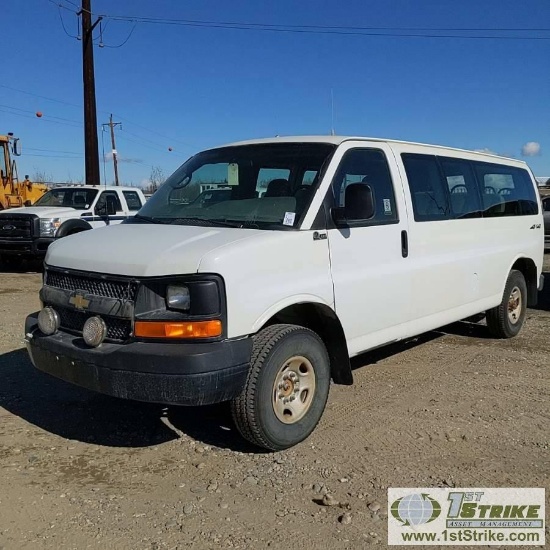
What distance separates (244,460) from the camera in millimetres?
3992

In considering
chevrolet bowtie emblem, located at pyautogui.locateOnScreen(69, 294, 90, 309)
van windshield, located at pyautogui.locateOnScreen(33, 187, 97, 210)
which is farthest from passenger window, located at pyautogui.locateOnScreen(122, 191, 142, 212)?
chevrolet bowtie emblem, located at pyautogui.locateOnScreen(69, 294, 90, 309)

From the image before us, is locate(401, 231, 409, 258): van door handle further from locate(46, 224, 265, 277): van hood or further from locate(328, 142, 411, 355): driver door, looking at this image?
locate(46, 224, 265, 277): van hood

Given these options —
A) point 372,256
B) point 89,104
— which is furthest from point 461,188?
point 89,104

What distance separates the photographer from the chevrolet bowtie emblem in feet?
12.8

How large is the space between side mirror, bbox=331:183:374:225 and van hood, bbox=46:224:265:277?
2.16ft

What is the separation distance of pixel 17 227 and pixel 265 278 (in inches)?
427

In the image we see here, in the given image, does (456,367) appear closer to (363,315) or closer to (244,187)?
(363,315)

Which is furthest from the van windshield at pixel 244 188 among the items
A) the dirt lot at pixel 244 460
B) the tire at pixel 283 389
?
the dirt lot at pixel 244 460

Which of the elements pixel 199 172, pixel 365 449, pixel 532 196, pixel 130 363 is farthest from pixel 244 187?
pixel 532 196

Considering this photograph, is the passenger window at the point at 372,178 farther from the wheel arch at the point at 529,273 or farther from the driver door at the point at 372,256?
the wheel arch at the point at 529,273

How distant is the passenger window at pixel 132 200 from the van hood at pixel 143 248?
10014 millimetres

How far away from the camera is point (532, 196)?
7.66m

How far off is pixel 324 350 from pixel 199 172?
73.9 inches

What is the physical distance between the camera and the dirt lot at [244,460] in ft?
10.5
